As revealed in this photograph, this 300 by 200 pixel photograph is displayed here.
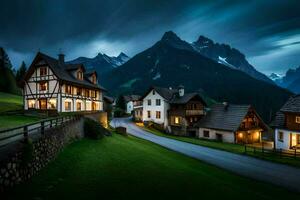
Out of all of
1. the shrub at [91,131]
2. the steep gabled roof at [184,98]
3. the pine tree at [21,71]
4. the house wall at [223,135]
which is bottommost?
the house wall at [223,135]

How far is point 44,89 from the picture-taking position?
39.5 m

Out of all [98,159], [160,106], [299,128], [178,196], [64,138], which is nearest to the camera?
[178,196]

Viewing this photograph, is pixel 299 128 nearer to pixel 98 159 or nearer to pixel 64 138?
pixel 98 159

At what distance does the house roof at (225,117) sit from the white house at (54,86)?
2973cm

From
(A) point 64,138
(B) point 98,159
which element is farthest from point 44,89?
(B) point 98,159

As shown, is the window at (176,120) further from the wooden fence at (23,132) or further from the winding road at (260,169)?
the wooden fence at (23,132)

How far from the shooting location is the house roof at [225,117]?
44188 millimetres

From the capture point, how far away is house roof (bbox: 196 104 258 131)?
44.2 m

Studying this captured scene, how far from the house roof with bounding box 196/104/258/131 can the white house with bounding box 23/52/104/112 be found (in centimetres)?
2973

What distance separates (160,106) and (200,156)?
110ft

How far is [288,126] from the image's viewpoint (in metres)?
32.0

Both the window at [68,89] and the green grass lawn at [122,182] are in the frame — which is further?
the window at [68,89]

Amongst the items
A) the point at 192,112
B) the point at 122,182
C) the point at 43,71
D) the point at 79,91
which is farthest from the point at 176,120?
the point at 122,182

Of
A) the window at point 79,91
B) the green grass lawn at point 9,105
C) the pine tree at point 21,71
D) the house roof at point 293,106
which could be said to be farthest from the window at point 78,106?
the pine tree at point 21,71
